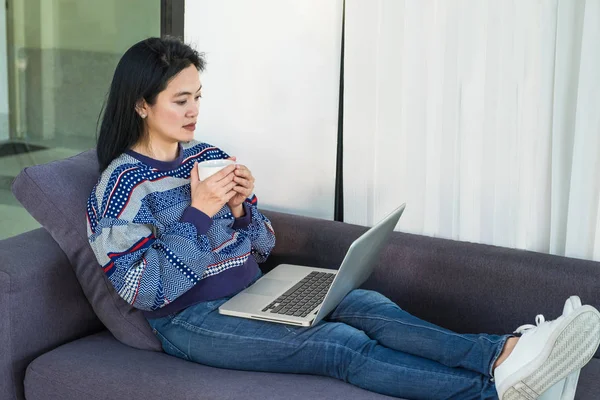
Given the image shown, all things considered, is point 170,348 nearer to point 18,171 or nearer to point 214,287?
point 214,287

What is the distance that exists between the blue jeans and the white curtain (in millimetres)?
466

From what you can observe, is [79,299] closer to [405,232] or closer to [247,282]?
[247,282]

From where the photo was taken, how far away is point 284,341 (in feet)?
6.99

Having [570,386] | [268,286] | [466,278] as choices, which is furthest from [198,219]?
[570,386]

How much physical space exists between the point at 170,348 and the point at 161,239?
0.28m

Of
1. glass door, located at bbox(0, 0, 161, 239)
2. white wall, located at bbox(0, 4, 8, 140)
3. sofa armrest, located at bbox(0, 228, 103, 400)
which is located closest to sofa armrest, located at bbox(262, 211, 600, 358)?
sofa armrest, located at bbox(0, 228, 103, 400)

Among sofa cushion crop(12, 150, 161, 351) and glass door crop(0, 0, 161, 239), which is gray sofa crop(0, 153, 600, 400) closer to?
sofa cushion crop(12, 150, 161, 351)

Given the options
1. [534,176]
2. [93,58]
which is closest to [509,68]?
[534,176]

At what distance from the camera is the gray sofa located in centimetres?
209

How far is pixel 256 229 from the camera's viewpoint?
2.48m

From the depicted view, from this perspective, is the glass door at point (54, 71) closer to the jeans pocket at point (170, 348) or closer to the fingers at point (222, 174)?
the fingers at point (222, 174)

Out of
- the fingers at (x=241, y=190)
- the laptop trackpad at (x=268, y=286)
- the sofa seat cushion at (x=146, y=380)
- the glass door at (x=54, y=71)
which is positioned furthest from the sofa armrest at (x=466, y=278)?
the glass door at (x=54, y=71)

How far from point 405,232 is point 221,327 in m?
0.72

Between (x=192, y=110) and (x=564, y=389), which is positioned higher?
(x=192, y=110)
